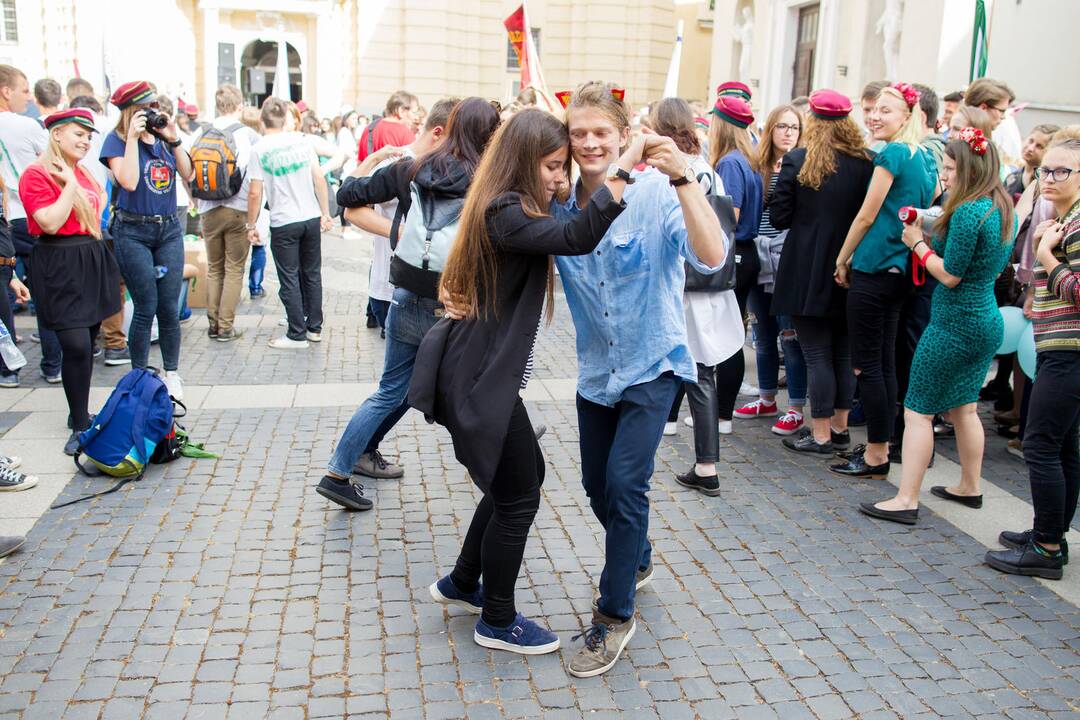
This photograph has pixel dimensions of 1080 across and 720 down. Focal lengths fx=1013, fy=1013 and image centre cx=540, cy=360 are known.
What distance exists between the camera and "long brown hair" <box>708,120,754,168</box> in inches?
235

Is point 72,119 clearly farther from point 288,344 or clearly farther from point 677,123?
point 677,123

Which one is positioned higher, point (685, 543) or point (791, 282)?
point (791, 282)

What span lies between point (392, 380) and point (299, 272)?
4.19m

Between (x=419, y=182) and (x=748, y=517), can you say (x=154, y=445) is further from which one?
(x=748, y=517)

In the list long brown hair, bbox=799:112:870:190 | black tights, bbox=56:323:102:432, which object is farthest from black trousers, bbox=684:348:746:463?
black tights, bbox=56:323:102:432

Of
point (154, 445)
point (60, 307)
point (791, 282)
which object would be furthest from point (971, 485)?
point (60, 307)

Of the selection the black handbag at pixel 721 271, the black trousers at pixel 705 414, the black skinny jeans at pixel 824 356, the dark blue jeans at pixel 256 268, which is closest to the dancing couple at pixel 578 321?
the black handbag at pixel 721 271

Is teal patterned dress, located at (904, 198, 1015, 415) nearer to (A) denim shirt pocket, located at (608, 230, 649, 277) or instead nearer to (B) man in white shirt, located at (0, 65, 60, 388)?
(A) denim shirt pocket, located at (608, 230, 649, 277)

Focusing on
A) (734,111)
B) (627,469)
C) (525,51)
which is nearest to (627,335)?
(627,469)

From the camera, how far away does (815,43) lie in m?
20.6

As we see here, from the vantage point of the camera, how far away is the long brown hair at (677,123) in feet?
17.4

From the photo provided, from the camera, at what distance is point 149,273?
21.9 feet

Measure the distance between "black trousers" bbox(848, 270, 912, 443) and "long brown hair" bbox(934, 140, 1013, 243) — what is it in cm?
89

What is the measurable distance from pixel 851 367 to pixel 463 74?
26.6 metres
